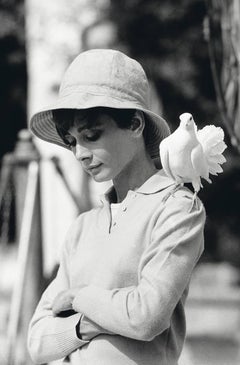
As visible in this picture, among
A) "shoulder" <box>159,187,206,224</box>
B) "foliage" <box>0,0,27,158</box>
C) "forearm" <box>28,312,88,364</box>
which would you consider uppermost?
"shoulder" <box>159,187,206,224</box>

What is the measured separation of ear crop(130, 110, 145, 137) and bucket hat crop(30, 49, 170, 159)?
0.06 ft

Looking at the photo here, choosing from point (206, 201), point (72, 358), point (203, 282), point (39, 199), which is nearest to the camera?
point (72, 358)

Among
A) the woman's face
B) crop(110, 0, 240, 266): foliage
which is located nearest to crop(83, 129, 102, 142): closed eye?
the woman's face

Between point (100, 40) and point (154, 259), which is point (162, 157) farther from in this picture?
point (100, 40)

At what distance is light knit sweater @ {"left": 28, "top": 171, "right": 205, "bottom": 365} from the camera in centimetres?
176

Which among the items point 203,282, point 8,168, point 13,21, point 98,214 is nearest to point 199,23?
point 13,21

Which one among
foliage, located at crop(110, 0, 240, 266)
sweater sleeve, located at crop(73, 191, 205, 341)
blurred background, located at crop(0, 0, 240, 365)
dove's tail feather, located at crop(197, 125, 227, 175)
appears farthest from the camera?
foliage, located at crop(110, 0, 240, 266)

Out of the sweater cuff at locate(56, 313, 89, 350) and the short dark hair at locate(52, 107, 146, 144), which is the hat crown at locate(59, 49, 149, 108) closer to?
the short dark hair at locate(52, 107, 146, 144)

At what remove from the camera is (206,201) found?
35.2ft

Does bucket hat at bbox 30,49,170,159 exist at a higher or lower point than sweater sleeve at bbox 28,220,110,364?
higher

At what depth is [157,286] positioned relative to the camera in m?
1.75

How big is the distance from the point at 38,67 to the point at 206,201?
4.42 meters

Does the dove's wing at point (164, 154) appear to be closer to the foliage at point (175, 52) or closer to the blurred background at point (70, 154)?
the blurred background at point (70, 154)

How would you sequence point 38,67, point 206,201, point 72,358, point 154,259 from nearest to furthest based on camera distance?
point 154,259 → point 72,358 → point 38,67 → point 206,201
